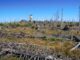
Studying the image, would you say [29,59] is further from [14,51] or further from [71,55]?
[71,55]

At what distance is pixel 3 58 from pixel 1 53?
0.65m

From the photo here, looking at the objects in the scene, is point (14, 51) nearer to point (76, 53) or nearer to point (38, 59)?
point (38, 59)

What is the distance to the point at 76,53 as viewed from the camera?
16875mm

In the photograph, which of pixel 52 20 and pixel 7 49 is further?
pixel 52 20

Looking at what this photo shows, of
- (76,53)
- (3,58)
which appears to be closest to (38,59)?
(3,58)

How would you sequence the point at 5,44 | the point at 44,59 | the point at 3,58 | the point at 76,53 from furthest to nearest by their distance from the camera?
1. the point at 5,44
2. the point at 76,53
3. the point at 3,58
4. the point at 44,59

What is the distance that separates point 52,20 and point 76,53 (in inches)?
2038

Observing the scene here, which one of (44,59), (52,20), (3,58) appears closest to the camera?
(44,59)

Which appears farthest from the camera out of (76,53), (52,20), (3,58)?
(52,20)

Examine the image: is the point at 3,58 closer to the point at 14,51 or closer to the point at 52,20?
the point at 14,51

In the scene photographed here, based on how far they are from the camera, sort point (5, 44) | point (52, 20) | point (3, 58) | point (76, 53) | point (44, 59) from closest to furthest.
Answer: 1. point (44, 59)
2. point (3, 58)
3. point (76, 53)
4. point (5, 44)
5. point (52, 20)

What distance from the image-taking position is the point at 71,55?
16391 millimetres

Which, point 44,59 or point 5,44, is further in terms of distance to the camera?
point 5,44

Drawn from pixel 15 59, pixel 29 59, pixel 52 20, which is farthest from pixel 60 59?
pixel 52 20
